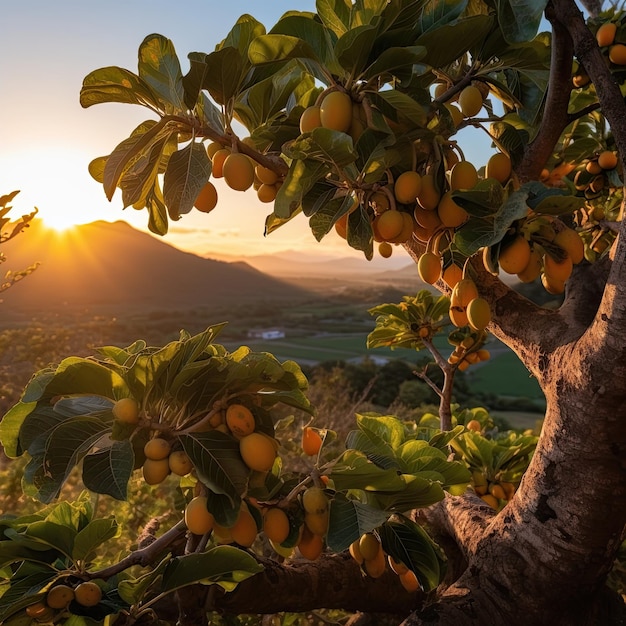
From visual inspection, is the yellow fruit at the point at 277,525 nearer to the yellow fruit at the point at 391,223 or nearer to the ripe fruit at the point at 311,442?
the ripe fruit at the point at 311,442

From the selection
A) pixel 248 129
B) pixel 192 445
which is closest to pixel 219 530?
pixel 192 445

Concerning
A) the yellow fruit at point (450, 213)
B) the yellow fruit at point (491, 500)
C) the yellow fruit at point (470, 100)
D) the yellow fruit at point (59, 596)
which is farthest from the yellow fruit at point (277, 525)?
the yellow fruit at point (491, 500)

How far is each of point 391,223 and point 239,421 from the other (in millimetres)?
489

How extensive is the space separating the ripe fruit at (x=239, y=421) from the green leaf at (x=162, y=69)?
1.95 feet

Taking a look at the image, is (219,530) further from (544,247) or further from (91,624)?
(544,247)

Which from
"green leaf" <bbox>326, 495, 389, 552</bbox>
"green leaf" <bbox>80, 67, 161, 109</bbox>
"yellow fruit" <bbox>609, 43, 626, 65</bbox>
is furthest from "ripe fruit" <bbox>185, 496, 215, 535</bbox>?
"yellow fruit" <bbox>609, 43, 626, 65</bbox>

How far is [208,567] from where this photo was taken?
0.95 meters

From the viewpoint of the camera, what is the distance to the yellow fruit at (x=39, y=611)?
1007 mm

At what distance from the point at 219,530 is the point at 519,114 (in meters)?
1.20

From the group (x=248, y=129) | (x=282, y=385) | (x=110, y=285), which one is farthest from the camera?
(x=110, y=285)

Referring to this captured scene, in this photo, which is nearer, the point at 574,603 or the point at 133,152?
the point at 133,152

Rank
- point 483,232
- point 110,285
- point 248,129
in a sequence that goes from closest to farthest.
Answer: point 483,232 < point 248,129 < point 110,285

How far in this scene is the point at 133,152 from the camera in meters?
0.96

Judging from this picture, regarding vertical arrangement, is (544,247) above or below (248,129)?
below
